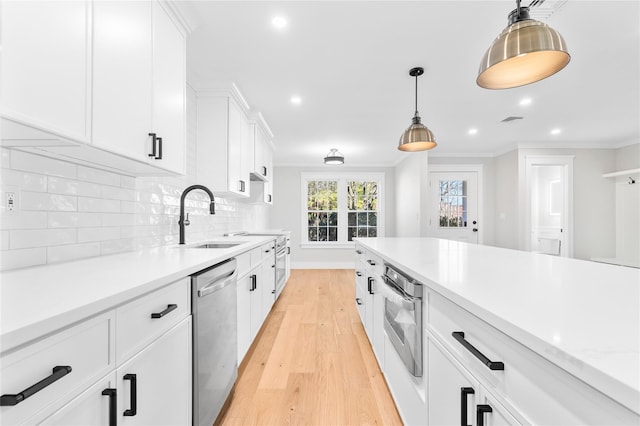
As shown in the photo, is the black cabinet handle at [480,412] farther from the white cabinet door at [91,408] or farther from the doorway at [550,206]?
the doorway at [550,206]

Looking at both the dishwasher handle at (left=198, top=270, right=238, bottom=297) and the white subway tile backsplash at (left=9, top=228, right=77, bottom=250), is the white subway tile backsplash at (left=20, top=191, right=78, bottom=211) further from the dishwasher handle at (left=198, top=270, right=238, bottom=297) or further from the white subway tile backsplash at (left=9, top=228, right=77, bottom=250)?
the dishwasher handle at (left=198, top=270, right=238, bottom=297)

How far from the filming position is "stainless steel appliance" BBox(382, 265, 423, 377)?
118 centimetres

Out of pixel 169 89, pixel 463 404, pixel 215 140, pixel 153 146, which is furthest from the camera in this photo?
pixel 215 140

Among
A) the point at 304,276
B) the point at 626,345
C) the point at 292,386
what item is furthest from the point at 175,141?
the point at 304,276

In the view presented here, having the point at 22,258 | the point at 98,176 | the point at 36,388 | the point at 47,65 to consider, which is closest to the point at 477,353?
the point at 36,388

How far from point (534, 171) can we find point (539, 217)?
111 centimetres

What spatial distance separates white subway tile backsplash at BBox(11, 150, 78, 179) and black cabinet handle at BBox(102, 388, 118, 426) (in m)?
0.98

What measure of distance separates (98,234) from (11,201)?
45 cm

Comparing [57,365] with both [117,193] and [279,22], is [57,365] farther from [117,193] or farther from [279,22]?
[279,22]

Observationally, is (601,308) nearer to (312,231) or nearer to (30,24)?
(30,24)

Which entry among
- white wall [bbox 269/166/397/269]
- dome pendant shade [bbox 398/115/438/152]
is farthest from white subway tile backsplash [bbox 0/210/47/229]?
white wall [bbox 269/166/397/269]

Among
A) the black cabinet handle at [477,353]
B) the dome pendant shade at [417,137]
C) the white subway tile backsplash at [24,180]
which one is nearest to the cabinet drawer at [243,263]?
the white subway tile backsplash at [24,180]

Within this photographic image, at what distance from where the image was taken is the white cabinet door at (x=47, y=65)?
2.70ft

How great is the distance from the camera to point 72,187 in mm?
1375
